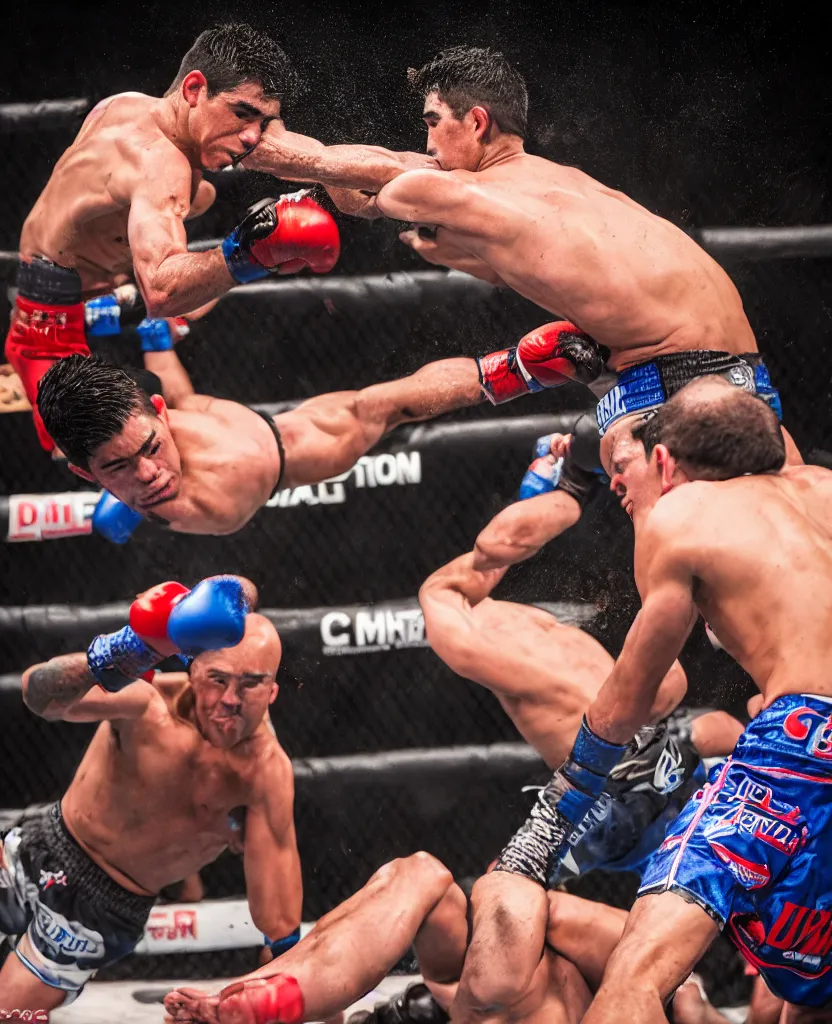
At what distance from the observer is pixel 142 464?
315 centimetres

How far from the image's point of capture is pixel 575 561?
356cm

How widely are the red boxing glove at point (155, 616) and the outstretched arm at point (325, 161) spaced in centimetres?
106

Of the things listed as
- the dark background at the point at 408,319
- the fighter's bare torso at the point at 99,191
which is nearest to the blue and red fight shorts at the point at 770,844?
the dark background at the point at 408,319

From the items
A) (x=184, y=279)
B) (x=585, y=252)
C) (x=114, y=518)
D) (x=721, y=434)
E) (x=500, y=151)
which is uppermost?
(x=500, y=151)

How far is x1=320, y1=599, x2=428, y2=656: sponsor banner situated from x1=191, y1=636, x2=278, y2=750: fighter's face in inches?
13.8

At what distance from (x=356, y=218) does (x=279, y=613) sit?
1.14 m

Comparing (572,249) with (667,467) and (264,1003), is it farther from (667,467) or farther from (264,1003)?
(264,1003)

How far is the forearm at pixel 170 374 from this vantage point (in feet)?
11.8

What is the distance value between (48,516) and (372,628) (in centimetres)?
98

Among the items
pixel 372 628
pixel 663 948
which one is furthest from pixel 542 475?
pixel 663 948

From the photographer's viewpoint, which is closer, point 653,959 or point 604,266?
point 653,959

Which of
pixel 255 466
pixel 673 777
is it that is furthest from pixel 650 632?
pixel 255 466

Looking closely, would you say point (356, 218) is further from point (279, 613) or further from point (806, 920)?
point (806, 920)

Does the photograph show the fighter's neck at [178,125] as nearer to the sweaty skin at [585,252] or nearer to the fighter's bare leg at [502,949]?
the sweaty skin at [585,252]
